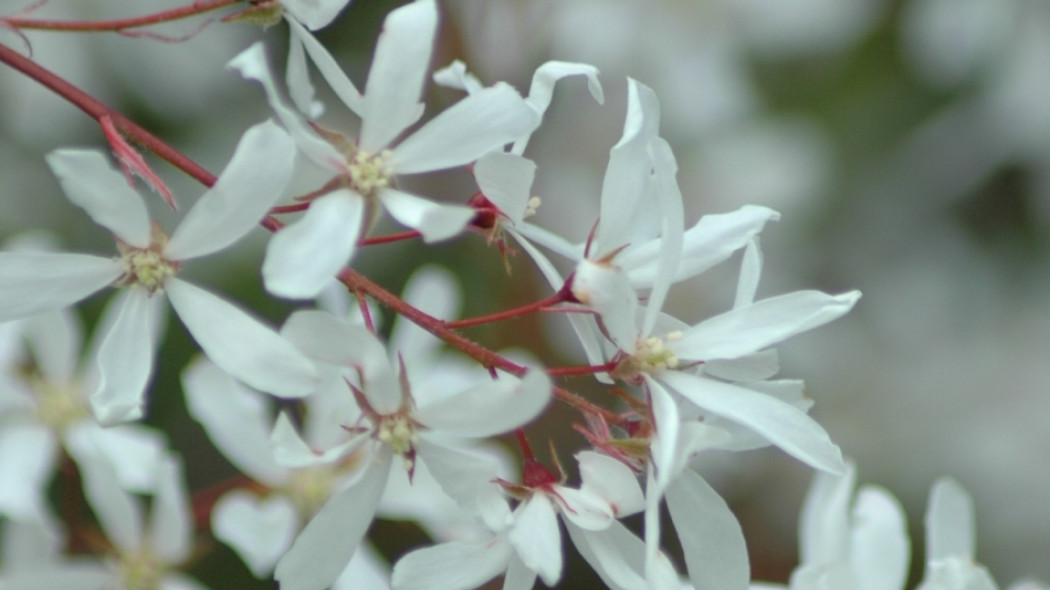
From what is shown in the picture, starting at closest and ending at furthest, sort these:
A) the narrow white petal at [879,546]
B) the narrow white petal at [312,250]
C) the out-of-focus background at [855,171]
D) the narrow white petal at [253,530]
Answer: the narrow white petal at [312,250] → the narrow white petal at [879,546] → the narrow white petal at [253,530] → the out-of-focus background at [855,171]

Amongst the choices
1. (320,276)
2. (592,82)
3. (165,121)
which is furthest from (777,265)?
(320,276)

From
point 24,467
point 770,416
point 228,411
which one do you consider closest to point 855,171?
point 228,411

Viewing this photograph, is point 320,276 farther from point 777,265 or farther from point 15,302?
point 777,265

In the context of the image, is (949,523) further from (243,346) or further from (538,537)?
(243,346)

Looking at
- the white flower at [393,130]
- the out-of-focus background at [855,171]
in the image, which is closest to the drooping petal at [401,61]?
the white flower at [393,130]

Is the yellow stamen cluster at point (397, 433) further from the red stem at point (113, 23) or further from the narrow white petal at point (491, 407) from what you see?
the red stem at point (113, 23)
